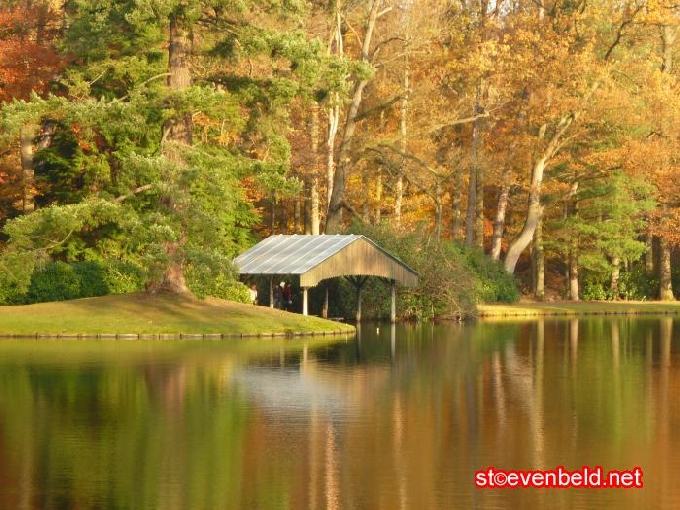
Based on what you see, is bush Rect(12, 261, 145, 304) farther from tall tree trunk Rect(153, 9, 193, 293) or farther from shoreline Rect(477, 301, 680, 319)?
shoreline Rect(477, 301, 680, 319)

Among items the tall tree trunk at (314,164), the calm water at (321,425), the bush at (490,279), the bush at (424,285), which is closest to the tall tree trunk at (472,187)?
the bush at (490,279)

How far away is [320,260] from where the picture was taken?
45.5 meters

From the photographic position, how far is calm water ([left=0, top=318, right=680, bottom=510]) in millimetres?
14867

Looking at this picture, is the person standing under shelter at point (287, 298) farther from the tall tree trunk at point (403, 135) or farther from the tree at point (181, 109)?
the tall tree trunk at point (403, 135)

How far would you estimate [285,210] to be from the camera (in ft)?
249

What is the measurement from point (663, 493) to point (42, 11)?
4748 cm

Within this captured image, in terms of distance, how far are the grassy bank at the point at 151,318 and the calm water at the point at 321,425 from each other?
4.38 meters

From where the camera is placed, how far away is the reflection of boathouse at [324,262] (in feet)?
150

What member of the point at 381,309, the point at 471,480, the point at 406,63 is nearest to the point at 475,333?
the point at 381,309

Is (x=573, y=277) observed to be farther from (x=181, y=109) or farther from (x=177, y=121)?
(x=181, y=109)

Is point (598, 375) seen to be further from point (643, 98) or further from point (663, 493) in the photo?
point (643, 98)

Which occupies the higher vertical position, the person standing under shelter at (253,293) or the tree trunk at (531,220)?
the tree trunk at (531,220)

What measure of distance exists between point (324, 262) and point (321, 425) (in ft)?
83.3

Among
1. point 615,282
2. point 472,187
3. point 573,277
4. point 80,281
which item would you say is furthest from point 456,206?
point 80,281
